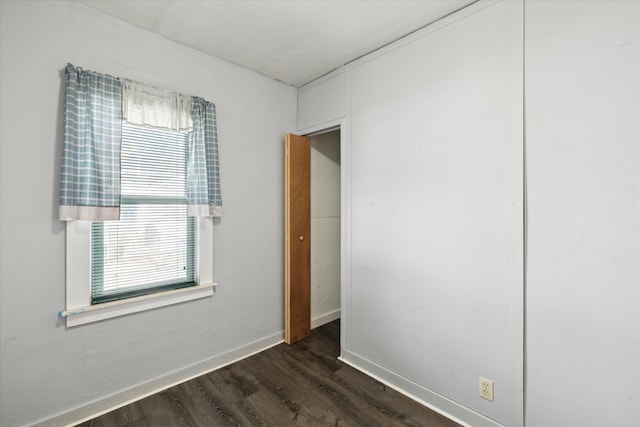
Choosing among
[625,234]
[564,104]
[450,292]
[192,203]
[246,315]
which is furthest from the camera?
[246,315]

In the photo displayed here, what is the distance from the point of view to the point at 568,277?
1504 mm

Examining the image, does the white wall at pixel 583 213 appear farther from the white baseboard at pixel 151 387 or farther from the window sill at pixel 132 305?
the window sill at pixel 132 305

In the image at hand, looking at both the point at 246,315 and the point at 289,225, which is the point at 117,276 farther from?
the point at 289,225

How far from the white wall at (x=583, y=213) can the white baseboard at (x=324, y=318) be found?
2100 millimetres

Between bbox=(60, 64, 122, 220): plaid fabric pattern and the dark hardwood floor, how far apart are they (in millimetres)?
1372

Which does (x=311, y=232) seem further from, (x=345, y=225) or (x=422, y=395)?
(x=422, y=395)

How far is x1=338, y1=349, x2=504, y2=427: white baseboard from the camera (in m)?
1.81

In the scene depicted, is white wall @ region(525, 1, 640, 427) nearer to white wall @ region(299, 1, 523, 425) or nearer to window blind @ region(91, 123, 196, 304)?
white wall @ region(299, 1, 523, 425)

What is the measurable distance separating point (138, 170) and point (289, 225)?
4.52ft

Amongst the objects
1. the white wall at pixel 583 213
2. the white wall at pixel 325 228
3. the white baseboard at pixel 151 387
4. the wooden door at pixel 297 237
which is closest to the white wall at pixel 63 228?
the white baseboard at pixel 151 387

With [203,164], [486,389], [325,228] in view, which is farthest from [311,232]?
[486,389]

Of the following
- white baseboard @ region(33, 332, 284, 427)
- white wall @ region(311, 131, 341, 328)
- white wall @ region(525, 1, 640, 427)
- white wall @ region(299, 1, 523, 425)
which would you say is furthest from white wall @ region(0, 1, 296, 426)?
white wall @ region(525, 1, 640, 427)

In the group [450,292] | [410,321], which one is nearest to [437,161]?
[450,292]

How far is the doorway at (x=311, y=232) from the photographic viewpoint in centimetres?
295
